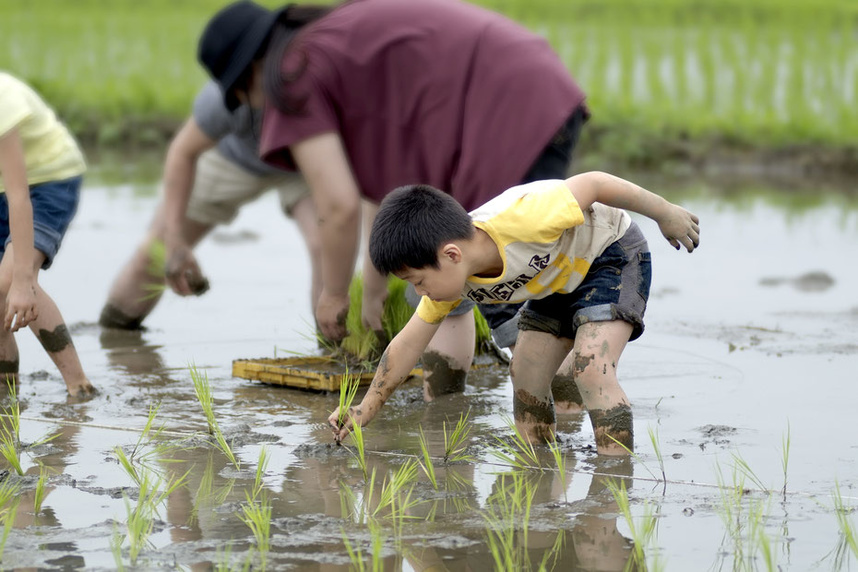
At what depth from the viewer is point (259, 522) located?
2578 millimetres

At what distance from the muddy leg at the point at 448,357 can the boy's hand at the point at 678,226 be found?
1.01 m

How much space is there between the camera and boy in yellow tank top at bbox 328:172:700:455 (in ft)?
9.82

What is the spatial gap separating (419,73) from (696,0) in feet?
40.8

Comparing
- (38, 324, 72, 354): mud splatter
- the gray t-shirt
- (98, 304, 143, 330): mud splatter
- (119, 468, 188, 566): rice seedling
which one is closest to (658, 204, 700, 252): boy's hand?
(119, 468, 188, 566): rice seedling

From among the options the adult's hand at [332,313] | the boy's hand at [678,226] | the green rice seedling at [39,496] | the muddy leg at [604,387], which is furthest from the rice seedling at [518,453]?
the green rice seedling at [39,496]

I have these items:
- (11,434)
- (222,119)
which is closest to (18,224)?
(11,434)

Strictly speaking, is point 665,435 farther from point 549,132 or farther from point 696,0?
point 696,0

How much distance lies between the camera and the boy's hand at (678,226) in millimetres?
3236

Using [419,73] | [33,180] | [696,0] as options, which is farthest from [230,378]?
[696,0]

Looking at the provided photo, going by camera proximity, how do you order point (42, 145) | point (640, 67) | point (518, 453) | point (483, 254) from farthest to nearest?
point (640, 67) → point (42, 145) → point (518, 453) → point (483, 254)

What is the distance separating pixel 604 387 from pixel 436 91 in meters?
1.16

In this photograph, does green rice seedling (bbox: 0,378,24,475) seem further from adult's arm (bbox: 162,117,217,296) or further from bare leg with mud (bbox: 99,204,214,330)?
bare leg with mud (bbox: 99,204,214,330)

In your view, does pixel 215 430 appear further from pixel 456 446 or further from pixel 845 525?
pixel 845 525

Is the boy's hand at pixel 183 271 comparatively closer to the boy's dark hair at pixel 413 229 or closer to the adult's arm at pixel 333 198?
the adult's arm at pixel 333 198
